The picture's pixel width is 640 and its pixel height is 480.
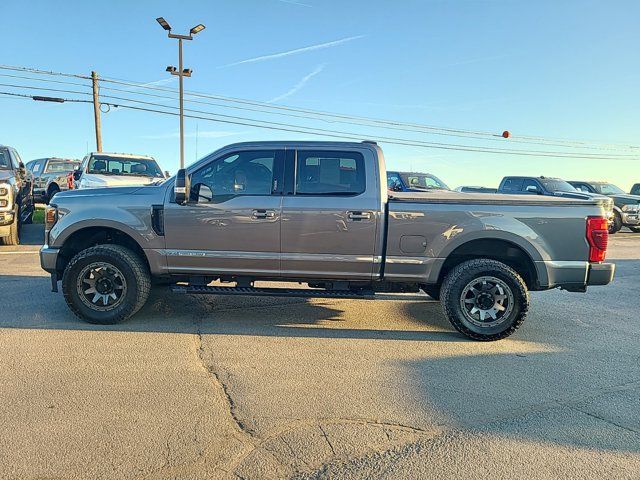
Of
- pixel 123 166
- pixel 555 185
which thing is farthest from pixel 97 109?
pixel 555 185

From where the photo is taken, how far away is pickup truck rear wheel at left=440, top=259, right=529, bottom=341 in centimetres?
495

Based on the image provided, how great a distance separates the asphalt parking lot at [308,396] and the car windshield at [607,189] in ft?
46.5

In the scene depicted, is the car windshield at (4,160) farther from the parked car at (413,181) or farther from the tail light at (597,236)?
the tail light at (597,236)

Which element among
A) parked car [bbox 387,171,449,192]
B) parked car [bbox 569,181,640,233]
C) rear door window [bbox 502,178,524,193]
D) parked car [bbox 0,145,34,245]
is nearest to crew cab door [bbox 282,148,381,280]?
parked car [bbox 0,145,34,245]

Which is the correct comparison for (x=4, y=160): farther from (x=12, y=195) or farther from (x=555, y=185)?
(x=555, y=185)

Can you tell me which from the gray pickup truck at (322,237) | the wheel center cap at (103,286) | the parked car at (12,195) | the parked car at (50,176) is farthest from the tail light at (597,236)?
the parked car at (50,176)

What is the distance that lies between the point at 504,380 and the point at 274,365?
6.46 feet

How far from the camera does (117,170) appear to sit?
12.2 metres

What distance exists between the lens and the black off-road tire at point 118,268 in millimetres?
5145

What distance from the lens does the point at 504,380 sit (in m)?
3.99

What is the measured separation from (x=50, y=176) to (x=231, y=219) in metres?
15.9

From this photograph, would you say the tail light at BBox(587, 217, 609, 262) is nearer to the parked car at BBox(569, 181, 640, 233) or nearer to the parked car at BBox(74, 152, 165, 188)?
the parked car at BBox(74, 152, 165, 188)

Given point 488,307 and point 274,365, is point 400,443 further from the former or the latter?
point 488,307

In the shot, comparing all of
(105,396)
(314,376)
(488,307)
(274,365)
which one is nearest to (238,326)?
(274,365)
